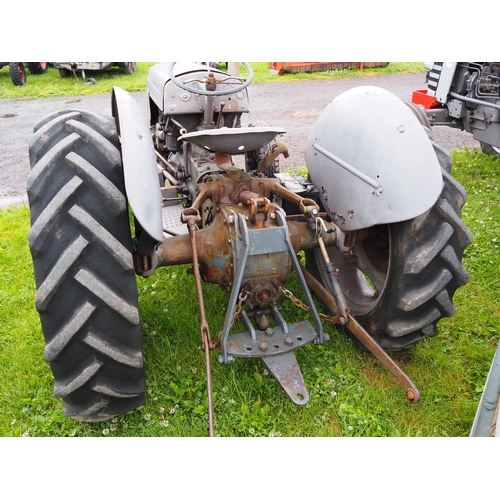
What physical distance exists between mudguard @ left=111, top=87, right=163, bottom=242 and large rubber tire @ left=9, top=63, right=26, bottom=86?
11.0 meters

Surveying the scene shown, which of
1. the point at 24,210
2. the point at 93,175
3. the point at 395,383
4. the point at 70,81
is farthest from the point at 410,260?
the point at 70,81

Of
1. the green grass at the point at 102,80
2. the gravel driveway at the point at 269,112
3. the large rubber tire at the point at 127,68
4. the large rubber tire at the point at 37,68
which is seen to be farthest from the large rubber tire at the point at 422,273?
the large rubber tire at the point at 37,68

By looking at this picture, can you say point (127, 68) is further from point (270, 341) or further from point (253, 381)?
point (270, 341)

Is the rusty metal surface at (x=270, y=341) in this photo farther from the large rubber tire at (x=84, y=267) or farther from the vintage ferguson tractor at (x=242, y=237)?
the large rubber tire at (x=84, y=267)

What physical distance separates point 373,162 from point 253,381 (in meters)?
1.31

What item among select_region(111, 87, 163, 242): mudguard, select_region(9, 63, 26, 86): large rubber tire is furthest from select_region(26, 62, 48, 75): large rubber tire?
select_region(111, 87, 163, 242): mudguard

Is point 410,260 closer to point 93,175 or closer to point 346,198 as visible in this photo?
point 346,198

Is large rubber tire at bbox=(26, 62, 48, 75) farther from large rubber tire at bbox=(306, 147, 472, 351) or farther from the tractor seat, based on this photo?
large rubber tire at bbox=(306, 147, 472, 351)

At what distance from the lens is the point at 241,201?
2646 mm

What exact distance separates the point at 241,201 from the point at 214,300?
922 mm

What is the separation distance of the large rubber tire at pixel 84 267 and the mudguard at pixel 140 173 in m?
0.07

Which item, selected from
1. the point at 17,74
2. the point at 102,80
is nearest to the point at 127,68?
the point at 102,80

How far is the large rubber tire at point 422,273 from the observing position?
2.41 m

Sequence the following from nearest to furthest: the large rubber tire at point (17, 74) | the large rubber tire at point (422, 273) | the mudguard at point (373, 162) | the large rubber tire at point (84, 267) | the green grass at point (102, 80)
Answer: the large rubber tire at point (84, 267) < the mudguard at point (373, 162) < the large rubber tire at point (422, 273) < the green grass at point (102, 80) < the large rubber tire at point (17, 74)
